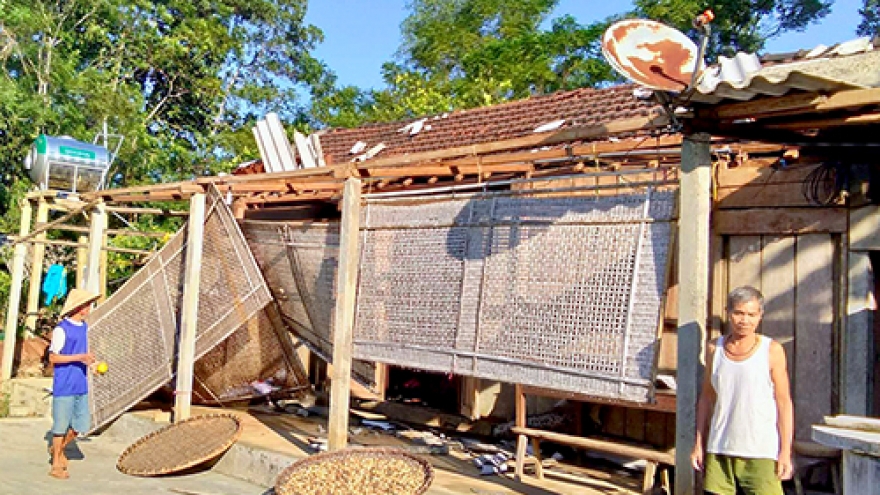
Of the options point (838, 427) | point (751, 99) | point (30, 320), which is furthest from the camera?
point (30, 320)

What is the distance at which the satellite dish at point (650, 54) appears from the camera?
4.50m

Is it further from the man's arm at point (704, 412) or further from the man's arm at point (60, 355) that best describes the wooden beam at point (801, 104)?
the man's arm at point (60, 355)

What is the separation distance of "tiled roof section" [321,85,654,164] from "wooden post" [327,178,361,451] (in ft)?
9.41

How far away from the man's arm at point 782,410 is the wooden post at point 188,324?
5.97 m

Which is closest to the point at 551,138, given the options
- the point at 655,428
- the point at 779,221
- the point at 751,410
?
the point at 779,221

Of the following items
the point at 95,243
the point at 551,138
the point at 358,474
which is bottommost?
the point at 358,474

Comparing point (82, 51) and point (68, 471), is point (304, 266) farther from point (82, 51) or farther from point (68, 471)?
point (82, 51)

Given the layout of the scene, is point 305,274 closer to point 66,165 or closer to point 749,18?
point 66,165

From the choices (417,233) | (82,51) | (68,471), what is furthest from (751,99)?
(82,51)

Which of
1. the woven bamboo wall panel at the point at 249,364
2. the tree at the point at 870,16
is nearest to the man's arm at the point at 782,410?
the woven bamboo wall panel at the point at 249,364

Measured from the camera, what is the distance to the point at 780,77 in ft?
13.2

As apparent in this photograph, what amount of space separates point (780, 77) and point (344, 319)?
407 centimetres

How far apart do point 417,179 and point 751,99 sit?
5.03 metres

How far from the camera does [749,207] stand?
19.6ft
